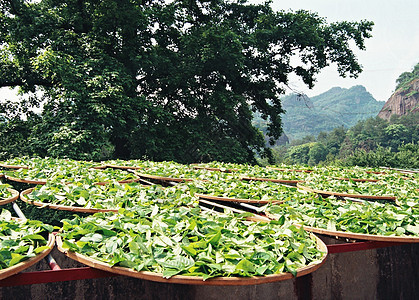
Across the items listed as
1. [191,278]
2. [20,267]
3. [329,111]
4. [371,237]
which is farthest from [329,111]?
[20,267]

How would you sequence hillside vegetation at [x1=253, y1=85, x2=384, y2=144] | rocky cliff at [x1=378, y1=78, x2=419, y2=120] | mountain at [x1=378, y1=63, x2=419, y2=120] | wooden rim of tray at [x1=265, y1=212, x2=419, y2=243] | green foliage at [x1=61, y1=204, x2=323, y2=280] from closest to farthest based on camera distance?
green foliage at [x1=61, y1=204, x2=323, y2=280] < wooden rim of tray at [x1=265, y1=212, x2=419, y2=243] < rocky cliff at [x1=378, y1=78, x2=419, y2=120] < mountain at [x1=378, y1=63, x2=419, y2=120] < hillside vegetation at [x1=253, y1=85, x2=384, y2=144]

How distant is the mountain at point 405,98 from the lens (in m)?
67.9

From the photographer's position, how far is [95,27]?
11.7m

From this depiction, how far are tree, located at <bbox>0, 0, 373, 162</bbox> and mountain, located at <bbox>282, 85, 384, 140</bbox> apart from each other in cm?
8572

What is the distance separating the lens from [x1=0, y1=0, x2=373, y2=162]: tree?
34.1ft

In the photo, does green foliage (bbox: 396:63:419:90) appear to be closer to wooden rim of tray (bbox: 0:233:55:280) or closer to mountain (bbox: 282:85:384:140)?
mountain (bbox: 282:85:384:140)

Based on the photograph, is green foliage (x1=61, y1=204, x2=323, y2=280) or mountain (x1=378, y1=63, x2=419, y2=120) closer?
green foliage (x1=61, y1=204, x2=323, y2=280)

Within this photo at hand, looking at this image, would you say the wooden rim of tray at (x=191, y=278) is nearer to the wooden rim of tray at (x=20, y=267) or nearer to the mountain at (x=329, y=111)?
the wooden rim of tray at (x=20, y=267)

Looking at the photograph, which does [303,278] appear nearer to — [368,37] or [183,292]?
[183,292]

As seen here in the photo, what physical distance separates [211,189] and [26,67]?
37.3 feet

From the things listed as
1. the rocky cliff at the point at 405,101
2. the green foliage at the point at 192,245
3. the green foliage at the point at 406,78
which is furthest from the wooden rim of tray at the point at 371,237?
the green foliage at the point at 406,78

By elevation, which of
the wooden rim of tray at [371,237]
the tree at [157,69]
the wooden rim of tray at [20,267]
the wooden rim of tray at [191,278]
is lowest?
the wooden rim of tray at [371,237]

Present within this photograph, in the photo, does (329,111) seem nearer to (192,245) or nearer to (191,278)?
(192,245)

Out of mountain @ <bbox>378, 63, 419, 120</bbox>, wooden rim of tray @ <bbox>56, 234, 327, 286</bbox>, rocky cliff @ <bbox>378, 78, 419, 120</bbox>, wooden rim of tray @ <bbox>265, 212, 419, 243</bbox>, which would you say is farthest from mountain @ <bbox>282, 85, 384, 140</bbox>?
wooden rim of tray @ <bbox>56, 234, 327, 286</bbox>
